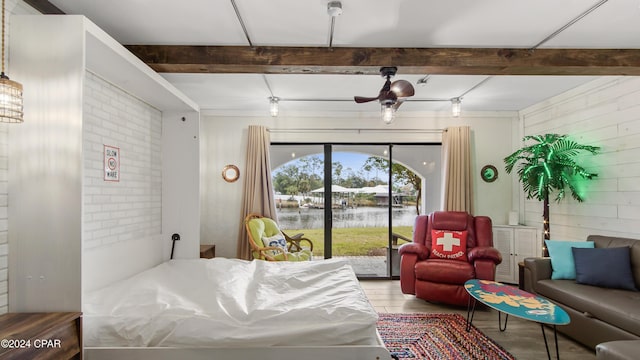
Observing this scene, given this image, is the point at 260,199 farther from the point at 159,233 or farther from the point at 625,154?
the point at 625,154

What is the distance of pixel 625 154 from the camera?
123 inches

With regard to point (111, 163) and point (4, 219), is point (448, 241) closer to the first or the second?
point (111, 163)

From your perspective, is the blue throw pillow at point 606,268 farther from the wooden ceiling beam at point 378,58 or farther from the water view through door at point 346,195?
the water view through door at point 346,195

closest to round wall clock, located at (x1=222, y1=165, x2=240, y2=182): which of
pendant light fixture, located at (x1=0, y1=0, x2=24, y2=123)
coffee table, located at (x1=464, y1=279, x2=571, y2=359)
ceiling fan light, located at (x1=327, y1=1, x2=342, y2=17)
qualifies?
ceiling fan light, located at (x1=327, y1=1, x2=342, y2=17)

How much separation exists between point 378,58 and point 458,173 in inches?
105

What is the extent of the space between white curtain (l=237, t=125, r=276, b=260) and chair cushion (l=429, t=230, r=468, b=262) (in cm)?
231

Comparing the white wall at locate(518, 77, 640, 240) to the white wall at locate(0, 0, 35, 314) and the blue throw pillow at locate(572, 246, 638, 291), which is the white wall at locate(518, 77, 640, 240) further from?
the white wall at locate(0, 0, 35, 314)

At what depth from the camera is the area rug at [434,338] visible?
2584mm

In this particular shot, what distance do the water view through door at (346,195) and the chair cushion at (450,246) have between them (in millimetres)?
900

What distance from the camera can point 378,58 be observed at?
268cm

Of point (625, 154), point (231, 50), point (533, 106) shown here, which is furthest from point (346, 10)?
point (533, 106)

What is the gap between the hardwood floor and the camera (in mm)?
2617

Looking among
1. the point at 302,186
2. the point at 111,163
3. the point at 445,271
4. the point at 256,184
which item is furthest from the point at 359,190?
the point at 111,163

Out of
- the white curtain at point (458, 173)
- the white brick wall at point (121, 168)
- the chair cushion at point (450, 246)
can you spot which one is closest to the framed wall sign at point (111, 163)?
the white brick wall at point (121, 168)
